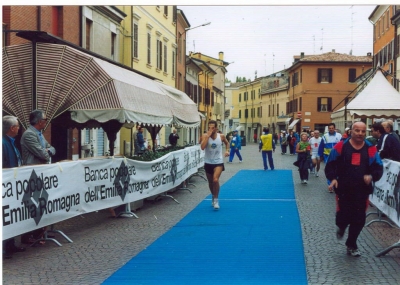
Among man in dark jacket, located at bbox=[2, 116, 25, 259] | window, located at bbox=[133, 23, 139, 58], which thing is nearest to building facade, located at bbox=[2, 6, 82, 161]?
man in dark jacket, located at bbox=[2, 116, 25, 259]

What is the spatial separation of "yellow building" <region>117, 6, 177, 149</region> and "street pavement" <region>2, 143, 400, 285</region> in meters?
15.4

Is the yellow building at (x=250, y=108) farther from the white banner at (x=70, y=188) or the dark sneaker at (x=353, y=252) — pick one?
the dark sneaker at (x=353, y=252)

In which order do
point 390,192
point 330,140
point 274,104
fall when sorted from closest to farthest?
point 390,192 < point 330,140 < point 274,104

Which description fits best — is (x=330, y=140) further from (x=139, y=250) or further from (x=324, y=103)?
(x=324, y=103)

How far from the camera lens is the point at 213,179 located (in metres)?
12.6

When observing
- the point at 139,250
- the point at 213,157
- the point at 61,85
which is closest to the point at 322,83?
the point at 213,157

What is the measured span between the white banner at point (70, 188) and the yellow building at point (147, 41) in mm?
13979

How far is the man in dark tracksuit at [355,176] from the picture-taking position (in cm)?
773

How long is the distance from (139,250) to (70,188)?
5.32 ft

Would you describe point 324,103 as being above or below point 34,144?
above

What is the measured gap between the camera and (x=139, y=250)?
322 inches

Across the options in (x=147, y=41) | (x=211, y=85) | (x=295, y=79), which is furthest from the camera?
(x=211, y=85)

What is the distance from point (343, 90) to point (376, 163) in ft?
180

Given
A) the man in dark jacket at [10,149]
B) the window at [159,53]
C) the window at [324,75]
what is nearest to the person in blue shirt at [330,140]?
the man in dark jacket at [10,149]
